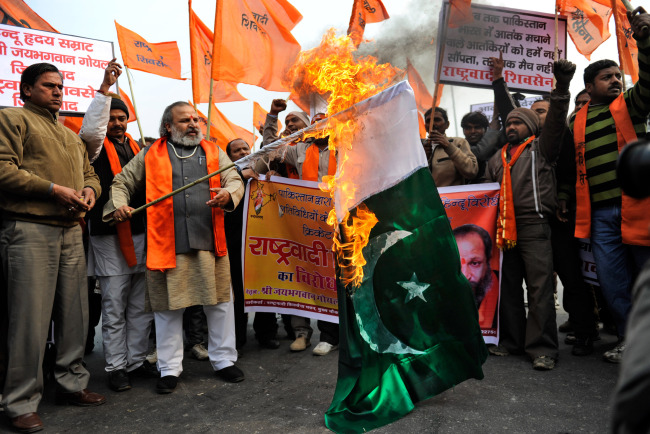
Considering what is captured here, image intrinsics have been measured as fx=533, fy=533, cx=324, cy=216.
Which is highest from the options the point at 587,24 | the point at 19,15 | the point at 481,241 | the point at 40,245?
the point at 19,15

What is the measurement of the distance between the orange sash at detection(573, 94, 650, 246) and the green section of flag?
1.67 meters

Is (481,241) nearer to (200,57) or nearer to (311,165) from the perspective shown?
(311,165)

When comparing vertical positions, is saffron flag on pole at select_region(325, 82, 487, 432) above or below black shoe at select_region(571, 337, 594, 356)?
above

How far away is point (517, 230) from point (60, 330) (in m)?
3.78

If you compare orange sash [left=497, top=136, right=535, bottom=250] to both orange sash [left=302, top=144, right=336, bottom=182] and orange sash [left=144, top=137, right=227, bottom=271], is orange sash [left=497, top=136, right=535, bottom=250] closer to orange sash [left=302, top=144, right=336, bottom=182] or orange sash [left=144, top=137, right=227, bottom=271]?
orange sash [left=302, top=144, right=336, bottom=182]

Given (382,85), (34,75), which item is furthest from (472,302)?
(34,75)

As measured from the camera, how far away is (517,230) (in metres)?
4.69

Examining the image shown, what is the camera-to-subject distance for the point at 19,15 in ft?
21.2

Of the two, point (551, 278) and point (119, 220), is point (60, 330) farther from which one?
point (551, 278)

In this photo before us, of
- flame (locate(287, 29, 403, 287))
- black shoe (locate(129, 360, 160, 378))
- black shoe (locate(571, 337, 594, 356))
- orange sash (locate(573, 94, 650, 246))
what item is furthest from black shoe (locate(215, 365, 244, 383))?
orange sash (locate(573, 94, 650, 246))

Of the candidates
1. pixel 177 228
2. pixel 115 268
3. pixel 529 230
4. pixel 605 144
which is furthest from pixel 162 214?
pixel 605 144

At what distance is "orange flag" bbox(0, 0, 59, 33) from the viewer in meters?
6.38

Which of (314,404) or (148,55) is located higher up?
(148,55)

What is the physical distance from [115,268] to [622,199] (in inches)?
162
